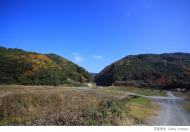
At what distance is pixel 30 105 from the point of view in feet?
27.4

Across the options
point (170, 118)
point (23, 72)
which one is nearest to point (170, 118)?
point (170, 118)

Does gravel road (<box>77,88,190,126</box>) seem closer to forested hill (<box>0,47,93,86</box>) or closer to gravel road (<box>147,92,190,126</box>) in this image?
gravel road (<box>147,92,190,126</box>)

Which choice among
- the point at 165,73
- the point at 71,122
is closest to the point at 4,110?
the point at 71,122

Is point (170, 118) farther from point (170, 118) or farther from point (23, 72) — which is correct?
point (23, 72)

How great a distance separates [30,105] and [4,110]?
1599mm

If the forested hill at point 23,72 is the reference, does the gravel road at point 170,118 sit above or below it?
below

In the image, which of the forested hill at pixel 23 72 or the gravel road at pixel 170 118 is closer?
the gravel road at pixel 170 118

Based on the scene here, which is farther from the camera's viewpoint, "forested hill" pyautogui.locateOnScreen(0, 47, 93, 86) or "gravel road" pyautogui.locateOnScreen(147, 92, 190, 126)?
"forested hill" pyautogui.locateOnScreen(0, 47, 93, 86)

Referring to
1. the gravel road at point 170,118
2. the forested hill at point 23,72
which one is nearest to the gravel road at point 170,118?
the gravel road at point 170,118

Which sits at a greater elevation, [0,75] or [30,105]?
[0,75]

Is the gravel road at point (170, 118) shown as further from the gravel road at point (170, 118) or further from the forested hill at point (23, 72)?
the forested hill at point (23, 72)

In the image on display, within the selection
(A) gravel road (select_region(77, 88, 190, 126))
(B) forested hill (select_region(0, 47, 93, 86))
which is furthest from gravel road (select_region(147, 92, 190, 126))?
(B) forested hill (select_region(0, 47, 93, 86))

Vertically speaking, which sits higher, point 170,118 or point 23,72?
point 23,72
